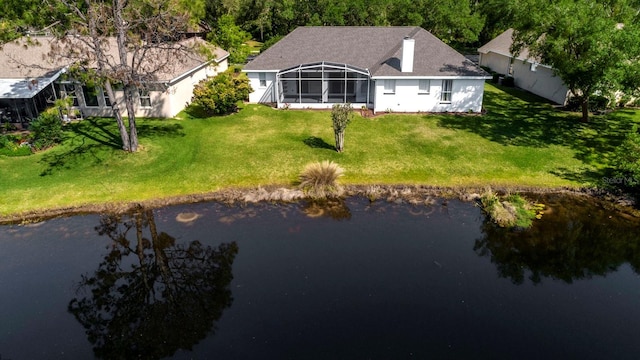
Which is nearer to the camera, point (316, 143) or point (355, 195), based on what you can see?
point (355, 195)

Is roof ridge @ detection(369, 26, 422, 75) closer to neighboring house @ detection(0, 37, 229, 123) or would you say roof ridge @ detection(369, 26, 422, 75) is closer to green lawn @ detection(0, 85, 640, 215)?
green lawn @ detection(0, 85, 640, 215)

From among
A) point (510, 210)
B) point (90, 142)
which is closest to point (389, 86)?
point (510, 210)

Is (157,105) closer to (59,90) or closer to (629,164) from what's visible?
(59,90)

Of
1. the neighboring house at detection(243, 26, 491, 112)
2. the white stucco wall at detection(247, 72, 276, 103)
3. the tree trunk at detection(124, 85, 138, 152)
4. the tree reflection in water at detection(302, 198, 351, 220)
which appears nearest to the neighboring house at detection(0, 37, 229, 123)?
the tree trunk at detection(124, 85, 138, 152)

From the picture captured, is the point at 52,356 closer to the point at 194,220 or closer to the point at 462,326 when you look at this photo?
the point at 194,220

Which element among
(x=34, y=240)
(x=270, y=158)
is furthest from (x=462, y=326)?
(x=34, y=240)

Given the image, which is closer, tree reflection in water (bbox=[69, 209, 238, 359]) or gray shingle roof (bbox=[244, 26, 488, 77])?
tree reflection in water (bbox=[69, 209, 238, 359])

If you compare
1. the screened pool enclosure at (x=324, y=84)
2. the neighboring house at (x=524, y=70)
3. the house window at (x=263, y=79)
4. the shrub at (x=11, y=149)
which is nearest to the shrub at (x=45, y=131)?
the shrub at (x=11, y=149)
